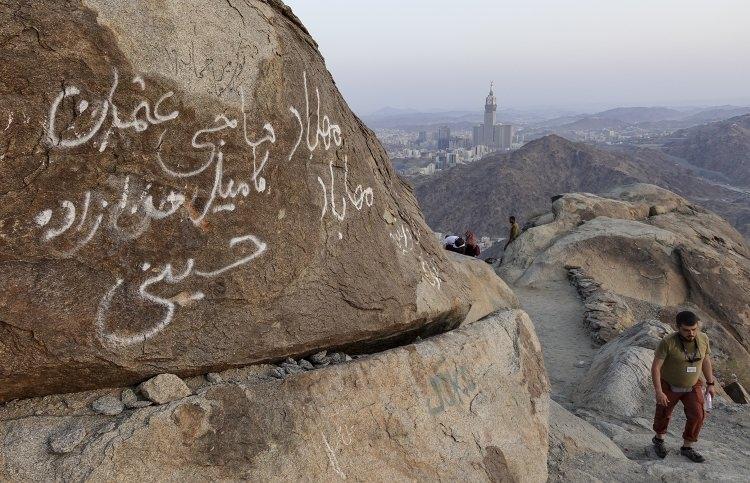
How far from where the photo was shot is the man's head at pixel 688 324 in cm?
511

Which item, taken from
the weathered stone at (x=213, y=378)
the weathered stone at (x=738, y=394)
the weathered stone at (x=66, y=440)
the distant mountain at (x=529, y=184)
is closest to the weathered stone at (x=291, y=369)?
the weathered stone at (x=213, y=378)

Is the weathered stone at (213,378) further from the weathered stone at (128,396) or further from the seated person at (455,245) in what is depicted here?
the seated person at (455,245)

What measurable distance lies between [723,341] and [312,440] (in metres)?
10.5

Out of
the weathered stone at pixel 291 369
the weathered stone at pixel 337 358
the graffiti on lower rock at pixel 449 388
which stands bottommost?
the graffiti on lower rock at pixel 449 388

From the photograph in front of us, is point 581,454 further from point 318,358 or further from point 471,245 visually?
point 471,245

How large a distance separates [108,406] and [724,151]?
113m

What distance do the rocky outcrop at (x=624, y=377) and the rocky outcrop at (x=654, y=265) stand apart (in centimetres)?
235

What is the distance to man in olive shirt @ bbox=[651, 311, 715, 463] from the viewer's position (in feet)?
17.3

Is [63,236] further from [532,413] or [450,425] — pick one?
[532,413]

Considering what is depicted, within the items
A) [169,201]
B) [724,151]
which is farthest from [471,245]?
[724,151]

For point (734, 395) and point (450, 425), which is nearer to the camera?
point (450, 425)

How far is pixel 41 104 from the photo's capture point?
3.22 meters

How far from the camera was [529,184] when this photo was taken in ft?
214

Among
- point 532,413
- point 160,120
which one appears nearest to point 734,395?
point 532,413
